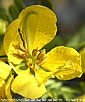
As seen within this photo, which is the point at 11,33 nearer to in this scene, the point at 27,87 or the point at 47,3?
the point at 27,87

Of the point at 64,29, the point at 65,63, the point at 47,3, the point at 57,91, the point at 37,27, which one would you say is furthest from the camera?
the point at 64,29

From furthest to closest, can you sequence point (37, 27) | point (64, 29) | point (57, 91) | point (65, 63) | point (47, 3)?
point (64, 29) → point (57, 91) → point (47, 3) → point (37, 27) → point (65, 63)

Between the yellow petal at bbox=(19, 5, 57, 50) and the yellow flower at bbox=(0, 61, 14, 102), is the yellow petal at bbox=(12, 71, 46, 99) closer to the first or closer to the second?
the yellow flower at bbox=(0, 61, 14, 102)

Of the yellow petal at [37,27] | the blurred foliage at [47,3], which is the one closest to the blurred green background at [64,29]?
the blurred foliage at [47,3]

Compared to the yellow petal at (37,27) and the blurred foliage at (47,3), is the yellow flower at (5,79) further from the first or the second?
the blurred foliage at (47,3)

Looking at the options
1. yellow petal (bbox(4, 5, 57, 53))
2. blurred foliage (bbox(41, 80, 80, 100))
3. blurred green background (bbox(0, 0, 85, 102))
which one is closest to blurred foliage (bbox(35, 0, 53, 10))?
blurred green background (bbox(0, 0, 85, 102))

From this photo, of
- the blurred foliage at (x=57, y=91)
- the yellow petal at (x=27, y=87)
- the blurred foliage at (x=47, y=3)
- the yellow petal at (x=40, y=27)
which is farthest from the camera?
the blurred foliage at (x=57, y=91)

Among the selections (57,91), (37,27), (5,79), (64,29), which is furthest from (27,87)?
(64,29)
